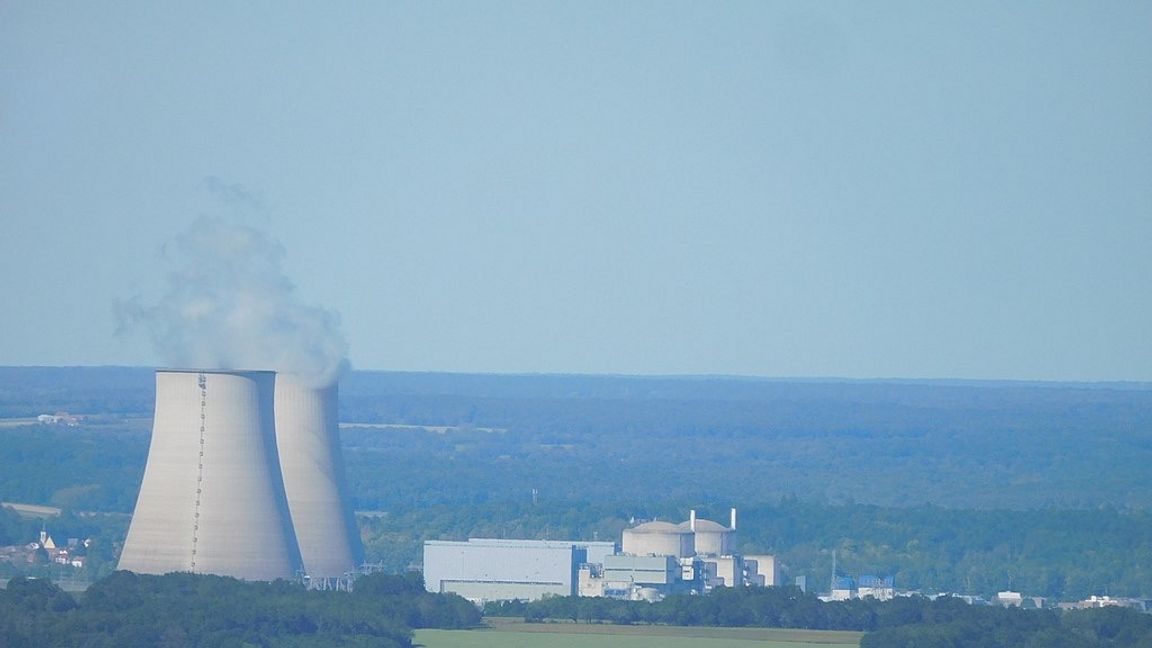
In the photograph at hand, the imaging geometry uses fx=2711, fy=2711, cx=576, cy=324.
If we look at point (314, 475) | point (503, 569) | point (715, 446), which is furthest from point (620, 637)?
point (715, 446)

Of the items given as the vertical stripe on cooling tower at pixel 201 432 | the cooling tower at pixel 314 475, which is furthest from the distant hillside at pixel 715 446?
the vertical stripe on cooling tower at pixel 201 432

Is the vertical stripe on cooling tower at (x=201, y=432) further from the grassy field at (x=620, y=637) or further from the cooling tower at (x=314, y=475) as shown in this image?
the grassy field at (x=620, y=637)

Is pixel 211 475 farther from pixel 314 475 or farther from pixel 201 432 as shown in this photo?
pixel 314 475

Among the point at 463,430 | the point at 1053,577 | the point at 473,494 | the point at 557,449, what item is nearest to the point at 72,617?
the point at 1053,577

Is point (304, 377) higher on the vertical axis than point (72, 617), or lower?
higher

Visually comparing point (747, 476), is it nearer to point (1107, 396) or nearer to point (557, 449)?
point (557, 449)
